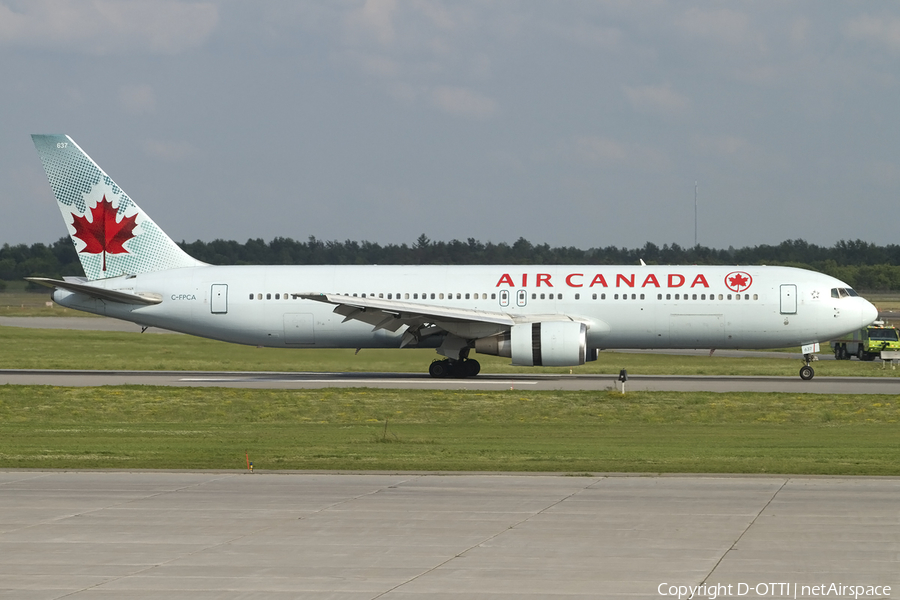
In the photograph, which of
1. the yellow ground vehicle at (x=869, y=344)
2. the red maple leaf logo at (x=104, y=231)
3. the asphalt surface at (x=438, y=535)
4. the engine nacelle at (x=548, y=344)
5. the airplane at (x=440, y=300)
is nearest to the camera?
the asphalt surface at (x=438, y=535)

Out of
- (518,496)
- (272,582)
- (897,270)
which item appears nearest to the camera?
(272,582)

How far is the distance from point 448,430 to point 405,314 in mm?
12045

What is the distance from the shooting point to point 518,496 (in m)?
15.0

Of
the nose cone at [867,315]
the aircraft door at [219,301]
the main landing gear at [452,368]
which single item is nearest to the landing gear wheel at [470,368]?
the main landing gear at [452,368]

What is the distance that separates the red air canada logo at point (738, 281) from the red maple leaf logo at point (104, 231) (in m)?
21.7

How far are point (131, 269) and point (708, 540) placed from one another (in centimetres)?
3210

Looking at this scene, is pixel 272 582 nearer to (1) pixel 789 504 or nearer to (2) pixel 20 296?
(1) pixel 789 504

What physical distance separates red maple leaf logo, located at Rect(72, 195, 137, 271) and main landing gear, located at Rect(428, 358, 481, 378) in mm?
12365

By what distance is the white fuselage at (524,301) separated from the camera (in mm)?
37156

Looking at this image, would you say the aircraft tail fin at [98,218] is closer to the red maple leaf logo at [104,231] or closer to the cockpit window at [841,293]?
the red maple leaf logo at [104,231]

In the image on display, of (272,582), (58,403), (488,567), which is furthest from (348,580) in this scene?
(58,403)

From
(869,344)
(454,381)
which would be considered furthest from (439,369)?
(869,344)

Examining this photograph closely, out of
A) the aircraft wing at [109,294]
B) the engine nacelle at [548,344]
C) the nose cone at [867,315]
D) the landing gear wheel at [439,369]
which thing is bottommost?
the landing gear wheel at [439,369]
